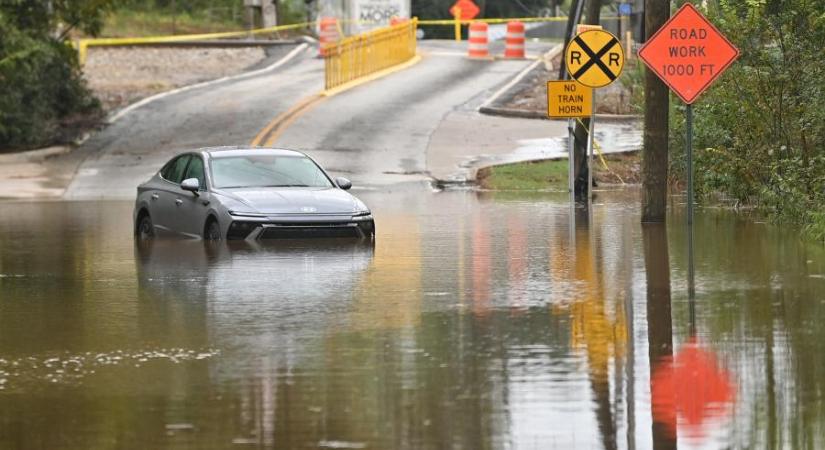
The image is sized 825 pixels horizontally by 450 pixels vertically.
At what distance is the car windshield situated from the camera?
2038cm

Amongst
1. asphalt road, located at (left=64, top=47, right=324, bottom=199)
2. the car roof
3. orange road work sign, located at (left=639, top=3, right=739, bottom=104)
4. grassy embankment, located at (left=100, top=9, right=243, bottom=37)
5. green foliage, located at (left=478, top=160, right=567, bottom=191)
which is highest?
orange road work sign, located at (left=639, top=3, right=739, bottom=104)

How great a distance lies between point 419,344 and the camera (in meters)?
11.4

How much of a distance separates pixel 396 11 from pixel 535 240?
42.4 m

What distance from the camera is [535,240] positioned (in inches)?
773

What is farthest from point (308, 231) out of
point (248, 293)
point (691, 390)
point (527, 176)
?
point (527, 176)

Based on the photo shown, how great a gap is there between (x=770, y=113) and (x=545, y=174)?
9.38 metres

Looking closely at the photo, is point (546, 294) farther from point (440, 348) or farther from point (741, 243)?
point (741, 243)

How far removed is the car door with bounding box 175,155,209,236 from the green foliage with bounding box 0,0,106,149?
1386cm

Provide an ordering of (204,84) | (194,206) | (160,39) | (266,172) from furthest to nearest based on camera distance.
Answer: (160,39) → (204,84) → (266,172) → (194,206)

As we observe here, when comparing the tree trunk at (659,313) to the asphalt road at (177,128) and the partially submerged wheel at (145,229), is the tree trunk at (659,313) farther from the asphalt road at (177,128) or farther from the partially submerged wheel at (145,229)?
the asphalt road at (177,128)

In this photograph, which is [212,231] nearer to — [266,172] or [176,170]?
[266,172]

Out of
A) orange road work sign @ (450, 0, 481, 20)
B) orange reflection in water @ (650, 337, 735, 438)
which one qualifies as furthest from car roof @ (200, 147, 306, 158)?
orange road work sign @ (450, 0, 481, 20)

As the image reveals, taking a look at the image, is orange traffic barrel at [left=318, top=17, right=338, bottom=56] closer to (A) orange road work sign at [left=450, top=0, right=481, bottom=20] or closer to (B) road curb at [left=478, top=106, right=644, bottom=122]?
(A) orange road work sign at [left=450, top=0, right=481, bottom=20]

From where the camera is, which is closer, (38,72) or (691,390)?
(691,390)
